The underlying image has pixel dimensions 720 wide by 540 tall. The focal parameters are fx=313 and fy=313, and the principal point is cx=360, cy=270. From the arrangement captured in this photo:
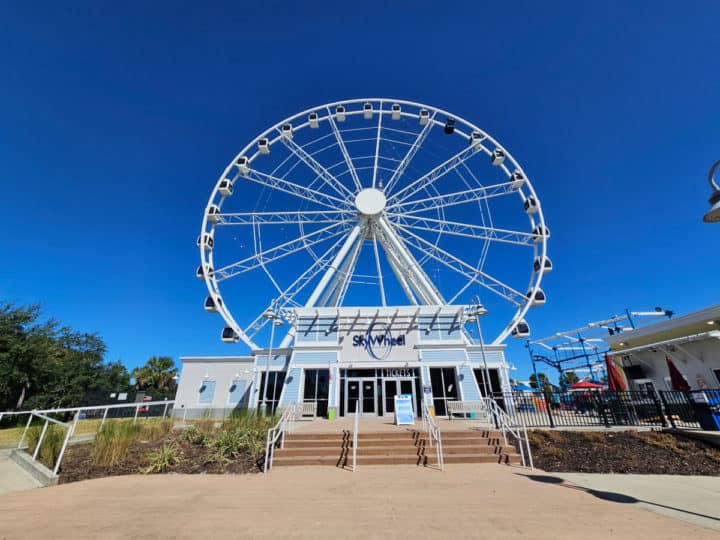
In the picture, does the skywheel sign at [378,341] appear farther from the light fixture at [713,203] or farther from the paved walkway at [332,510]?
the light fixture at [713,203]

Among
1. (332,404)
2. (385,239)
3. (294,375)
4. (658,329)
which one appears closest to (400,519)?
(332,404)

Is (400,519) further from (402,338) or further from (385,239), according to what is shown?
(385,239)

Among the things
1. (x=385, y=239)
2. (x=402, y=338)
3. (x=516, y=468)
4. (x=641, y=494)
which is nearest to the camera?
(x=641, y=494)

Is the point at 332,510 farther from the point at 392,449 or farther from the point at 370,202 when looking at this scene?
the point at 370,202

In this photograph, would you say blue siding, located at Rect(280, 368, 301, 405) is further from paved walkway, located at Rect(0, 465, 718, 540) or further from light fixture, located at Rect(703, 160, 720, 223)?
light fixture, located at Rect(703, 160, 720, 223)

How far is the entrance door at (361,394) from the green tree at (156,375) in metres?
31.2

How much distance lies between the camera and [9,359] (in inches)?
783

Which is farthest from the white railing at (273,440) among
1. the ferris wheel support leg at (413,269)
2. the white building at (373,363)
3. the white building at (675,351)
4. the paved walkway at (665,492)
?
the white building at (675,351)

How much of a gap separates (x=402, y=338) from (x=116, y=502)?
13.9m

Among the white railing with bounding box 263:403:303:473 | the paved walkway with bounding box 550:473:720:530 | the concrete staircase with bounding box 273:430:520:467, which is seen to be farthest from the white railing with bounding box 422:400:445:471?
the white railing with bounding box 263:403:303:473

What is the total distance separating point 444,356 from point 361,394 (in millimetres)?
4855

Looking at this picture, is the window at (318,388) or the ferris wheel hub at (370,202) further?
the ferris wheel hub at (370,202)

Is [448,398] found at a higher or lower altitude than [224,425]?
higher

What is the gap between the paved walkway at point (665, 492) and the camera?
4327mm
